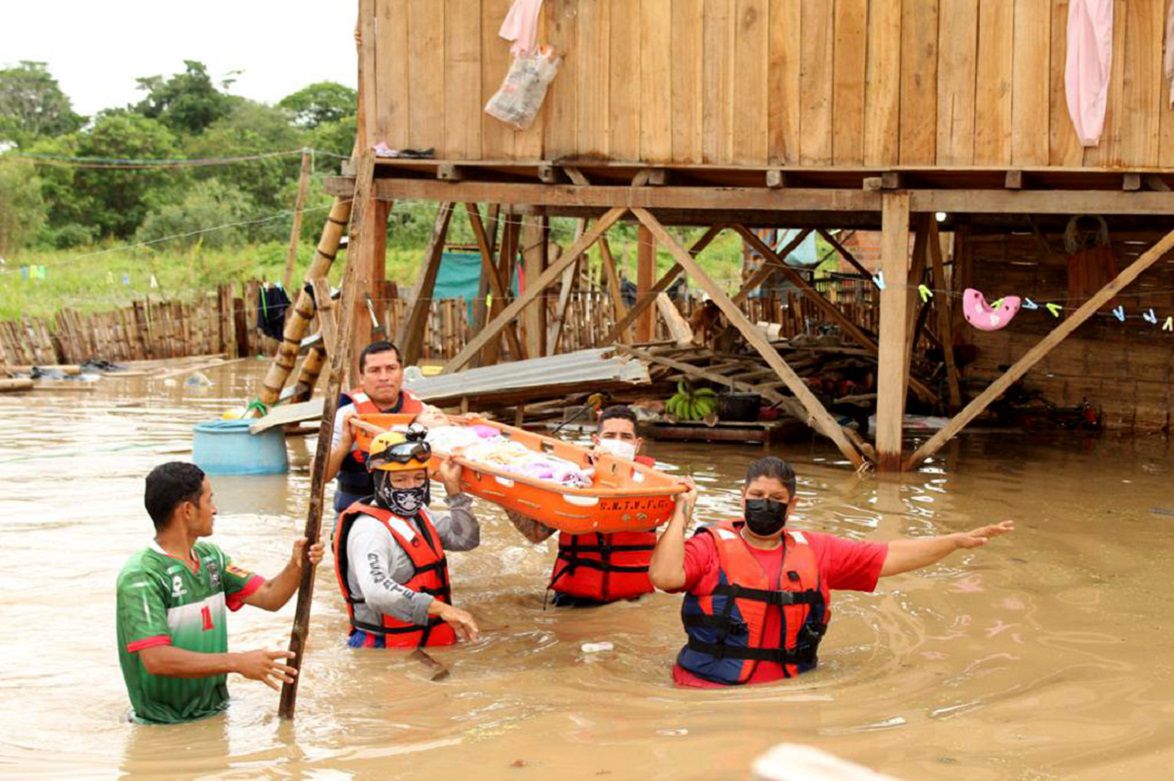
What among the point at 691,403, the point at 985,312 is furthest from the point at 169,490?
the point at 691,403

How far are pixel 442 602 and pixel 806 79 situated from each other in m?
7.27

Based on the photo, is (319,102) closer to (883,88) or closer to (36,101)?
(36,101)

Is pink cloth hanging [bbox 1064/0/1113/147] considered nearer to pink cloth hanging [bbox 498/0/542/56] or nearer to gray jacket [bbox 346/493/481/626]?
pink cloth hanging [bbox 498/0/542/56]

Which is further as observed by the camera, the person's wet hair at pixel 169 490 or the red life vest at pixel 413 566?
the red life vest at pixel 413 566

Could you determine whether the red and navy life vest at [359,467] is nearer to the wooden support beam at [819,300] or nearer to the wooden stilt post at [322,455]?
the wooden stilt post at [322,455]

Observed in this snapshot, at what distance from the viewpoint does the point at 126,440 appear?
599 inches

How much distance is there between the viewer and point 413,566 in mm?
6656

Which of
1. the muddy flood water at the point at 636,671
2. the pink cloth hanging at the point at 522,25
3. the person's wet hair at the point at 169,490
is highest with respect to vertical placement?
the pink cloth hanging at the point at 522,25

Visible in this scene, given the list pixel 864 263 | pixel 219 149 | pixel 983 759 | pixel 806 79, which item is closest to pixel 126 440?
pixel 806 79

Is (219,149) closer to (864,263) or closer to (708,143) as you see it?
(864,263)

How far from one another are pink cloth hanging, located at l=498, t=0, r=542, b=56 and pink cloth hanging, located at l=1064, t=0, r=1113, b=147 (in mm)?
4520

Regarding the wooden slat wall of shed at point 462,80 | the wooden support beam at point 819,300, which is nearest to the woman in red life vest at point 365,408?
the wooden slat wall of shed at point 462,80

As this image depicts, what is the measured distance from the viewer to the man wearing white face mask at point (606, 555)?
7.67m

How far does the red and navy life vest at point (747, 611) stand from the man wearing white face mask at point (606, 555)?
1510mm
